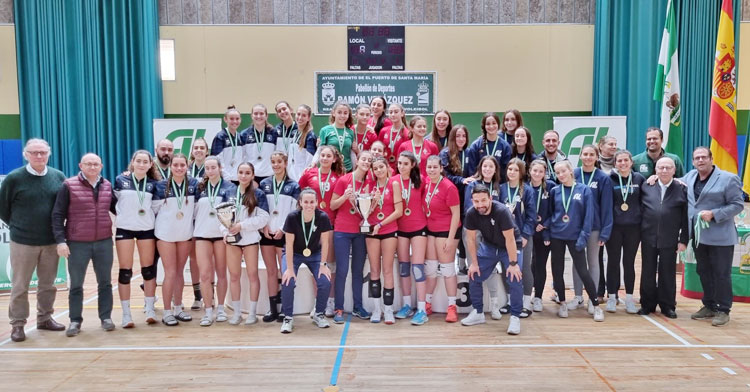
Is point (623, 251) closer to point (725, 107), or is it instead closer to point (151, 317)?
point (725, 107)

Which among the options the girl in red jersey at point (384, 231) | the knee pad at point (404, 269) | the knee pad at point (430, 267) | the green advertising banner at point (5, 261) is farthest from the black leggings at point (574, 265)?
the green advertising banner at point (5, 261)

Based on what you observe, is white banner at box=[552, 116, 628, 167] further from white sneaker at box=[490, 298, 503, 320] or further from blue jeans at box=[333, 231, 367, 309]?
blue jeans at box=[333, 231, 367, 309]

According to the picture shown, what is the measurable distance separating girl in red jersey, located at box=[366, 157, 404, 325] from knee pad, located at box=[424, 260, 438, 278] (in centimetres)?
32

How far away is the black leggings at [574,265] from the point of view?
5062 millimetres

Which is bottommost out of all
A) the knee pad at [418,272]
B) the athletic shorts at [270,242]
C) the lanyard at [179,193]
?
the knee pad at [418,272]

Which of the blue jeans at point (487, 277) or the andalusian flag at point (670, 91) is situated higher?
Answer: the andalusian flag at point (670, 91)

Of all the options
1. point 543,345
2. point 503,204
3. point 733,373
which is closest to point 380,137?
point 503,204

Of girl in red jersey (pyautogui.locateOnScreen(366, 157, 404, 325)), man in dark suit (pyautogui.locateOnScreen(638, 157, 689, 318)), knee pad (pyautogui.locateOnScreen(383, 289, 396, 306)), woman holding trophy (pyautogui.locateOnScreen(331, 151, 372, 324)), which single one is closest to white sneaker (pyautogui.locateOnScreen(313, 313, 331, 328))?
woman holding trophy (pyautogui.locateOnScreen(331, 151, 372, 324))

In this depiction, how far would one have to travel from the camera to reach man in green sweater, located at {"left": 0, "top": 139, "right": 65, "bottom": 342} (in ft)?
14.8

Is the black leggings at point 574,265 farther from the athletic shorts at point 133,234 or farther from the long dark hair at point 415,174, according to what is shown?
the athletic shorts at point 133,234

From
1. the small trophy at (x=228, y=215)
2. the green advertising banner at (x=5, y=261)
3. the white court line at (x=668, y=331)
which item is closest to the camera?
the white court line at (x=668, y=331)

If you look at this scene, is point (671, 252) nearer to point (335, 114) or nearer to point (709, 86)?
point (335, 114)

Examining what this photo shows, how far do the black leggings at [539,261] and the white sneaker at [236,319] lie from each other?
8.98 feet

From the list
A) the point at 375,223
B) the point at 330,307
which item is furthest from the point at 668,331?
the point at 330,307
